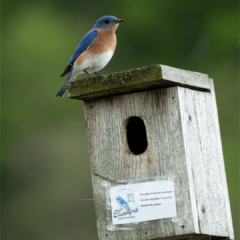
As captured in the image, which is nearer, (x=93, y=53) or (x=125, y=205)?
(x=125, y=205)

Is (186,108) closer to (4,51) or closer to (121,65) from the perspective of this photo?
(121,65)

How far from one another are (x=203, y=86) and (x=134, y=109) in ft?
1.57

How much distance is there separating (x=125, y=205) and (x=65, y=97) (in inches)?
375

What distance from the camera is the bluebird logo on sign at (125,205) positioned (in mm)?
4027

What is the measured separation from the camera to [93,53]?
5.11 metres

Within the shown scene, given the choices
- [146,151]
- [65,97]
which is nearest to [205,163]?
[146,151]

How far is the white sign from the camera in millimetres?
3980

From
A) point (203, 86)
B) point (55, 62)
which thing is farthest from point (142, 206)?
point (55, 62)

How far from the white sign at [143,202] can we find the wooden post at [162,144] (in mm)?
44

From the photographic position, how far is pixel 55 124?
13609mm

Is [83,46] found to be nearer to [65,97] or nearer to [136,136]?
[136,136]

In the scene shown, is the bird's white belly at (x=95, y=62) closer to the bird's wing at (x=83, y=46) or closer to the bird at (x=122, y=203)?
the bird's wing at (x=83, y=46)

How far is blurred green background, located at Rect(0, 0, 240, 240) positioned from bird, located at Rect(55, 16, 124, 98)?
6890mm

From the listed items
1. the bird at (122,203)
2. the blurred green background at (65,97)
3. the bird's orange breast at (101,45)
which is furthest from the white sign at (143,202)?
the blurred green background at (65,97)
